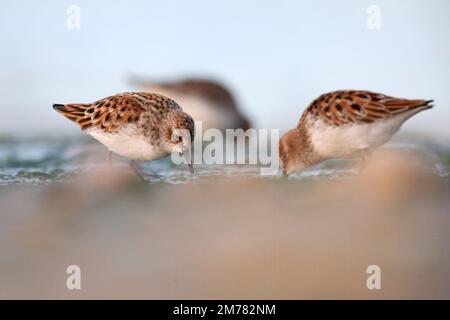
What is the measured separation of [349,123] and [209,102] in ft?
8.80

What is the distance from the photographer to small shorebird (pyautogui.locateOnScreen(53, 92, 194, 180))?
3979 mm

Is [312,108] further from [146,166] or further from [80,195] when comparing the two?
[80,195]

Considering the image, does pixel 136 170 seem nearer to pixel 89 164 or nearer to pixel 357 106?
pixel 89 164

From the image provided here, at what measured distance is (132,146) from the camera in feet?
13.1

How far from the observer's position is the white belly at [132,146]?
13.0 feet

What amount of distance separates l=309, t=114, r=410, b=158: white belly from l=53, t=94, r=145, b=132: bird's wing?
1.28 metres

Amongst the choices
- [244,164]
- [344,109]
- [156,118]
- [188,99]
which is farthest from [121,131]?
[188,99]

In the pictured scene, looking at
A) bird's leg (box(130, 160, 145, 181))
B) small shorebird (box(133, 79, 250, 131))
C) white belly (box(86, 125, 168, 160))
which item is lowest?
bird's leg (box(130, 160, 145, 181))

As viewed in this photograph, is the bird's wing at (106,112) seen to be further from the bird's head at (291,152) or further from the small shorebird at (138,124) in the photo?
the bird's head at (291,152)

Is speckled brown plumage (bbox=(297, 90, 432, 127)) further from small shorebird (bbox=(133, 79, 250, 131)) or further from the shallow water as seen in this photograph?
small shorebird (bbox=(133, 79, 250, 131))

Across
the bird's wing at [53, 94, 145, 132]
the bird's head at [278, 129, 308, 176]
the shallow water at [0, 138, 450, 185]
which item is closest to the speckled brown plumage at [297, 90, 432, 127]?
the bird's head at [278, 129, 308, 176]

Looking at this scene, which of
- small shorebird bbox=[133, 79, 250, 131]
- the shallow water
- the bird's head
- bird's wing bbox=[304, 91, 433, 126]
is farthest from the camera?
small shorebird bbox=[133, 79, 250, 131]

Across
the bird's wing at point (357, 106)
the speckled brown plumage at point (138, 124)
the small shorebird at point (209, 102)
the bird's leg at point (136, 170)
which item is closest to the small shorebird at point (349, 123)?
the bird's wing at point (357, 106)

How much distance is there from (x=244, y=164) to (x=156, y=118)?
3.48ft
